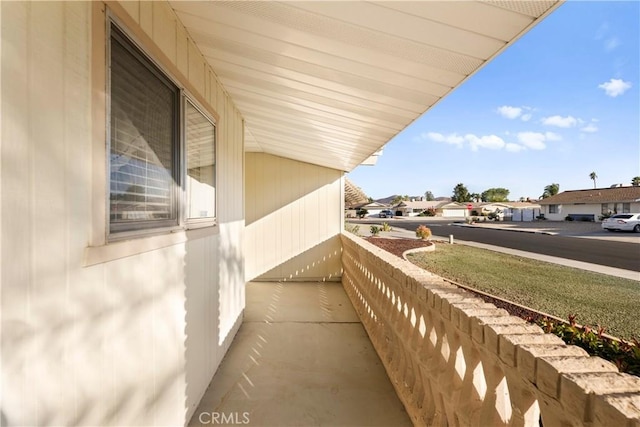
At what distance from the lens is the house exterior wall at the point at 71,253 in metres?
0.92

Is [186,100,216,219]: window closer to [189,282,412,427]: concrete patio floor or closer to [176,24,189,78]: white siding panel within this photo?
[176,24,189,78]: white siding panel

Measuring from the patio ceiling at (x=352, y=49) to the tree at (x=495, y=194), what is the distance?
287 ft

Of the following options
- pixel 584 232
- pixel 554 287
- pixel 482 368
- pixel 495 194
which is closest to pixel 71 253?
pixel 482 368

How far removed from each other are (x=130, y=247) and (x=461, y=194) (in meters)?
82.4

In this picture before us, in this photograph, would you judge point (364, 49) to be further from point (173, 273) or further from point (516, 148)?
point (516, 148)

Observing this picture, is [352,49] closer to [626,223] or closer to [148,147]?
[148,147]

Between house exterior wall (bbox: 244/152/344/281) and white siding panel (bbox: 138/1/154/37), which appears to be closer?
white siding panel (bbox: 138/1/154/37)

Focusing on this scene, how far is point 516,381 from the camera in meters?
1.09

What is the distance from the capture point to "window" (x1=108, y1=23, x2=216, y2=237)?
144 cm

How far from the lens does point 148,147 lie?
1742 mm

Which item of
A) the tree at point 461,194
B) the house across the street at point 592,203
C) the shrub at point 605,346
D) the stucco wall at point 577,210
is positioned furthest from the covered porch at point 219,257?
the tree at point 461,194

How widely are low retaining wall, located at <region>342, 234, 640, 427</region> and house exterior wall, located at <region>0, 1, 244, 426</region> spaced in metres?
1.70

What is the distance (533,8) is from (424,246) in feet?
40.6

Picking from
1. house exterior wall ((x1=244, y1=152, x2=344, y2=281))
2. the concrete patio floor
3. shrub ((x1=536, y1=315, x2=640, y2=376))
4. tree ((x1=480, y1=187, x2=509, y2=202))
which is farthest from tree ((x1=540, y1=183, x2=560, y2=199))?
the concrete patio floor
